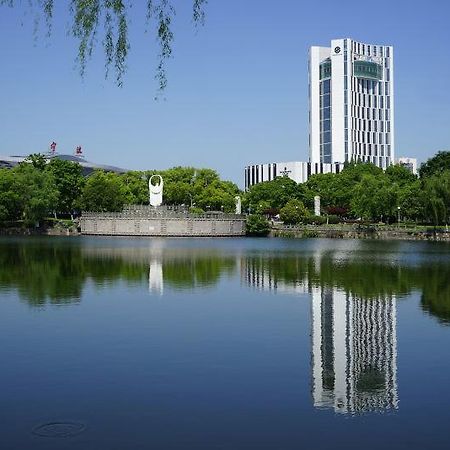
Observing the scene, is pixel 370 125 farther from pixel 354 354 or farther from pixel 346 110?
pixel 354 354

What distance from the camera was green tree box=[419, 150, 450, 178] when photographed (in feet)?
371

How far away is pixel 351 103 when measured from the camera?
173250 mm

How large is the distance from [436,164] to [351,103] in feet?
204

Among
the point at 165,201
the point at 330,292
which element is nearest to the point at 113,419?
the point at 330,292

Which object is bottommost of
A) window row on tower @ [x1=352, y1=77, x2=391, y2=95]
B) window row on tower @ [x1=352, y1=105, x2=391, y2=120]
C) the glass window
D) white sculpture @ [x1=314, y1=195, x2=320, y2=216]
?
white sculpture @ [x1=314, y1=195, x2=320, y2=216]

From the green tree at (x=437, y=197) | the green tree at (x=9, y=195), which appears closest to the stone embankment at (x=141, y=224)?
the green tree at (x=9, y=195)

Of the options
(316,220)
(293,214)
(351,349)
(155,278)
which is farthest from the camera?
(293,214)

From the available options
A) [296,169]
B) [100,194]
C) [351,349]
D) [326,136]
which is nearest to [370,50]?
[326,136]

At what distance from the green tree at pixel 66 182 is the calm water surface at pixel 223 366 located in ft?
261

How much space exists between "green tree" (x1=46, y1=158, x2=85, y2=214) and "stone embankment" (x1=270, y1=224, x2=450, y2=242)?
32.5 meters

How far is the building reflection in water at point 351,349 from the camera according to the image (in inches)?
531

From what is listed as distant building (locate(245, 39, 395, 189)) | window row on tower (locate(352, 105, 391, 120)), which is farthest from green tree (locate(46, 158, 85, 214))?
window row on tower (locate(352, 105, 391, 120))

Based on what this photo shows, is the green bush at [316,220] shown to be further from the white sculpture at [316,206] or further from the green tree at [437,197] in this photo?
the green tree at [437,197]

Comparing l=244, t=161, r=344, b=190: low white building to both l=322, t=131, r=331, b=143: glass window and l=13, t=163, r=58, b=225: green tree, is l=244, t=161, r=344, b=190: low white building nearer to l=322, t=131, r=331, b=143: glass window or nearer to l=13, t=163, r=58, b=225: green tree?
l=322, t=131, r=331, b=143: glass window
